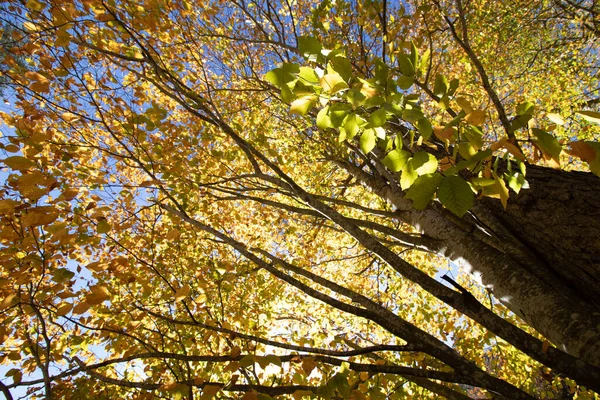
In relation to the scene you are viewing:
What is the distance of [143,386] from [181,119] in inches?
242

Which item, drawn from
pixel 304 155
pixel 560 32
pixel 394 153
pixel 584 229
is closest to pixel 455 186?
pixel 394 153

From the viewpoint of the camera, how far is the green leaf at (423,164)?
0.96 m

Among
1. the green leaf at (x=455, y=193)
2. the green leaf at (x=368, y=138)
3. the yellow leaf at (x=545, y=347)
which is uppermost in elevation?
the green leaf at (x=368, y=138)

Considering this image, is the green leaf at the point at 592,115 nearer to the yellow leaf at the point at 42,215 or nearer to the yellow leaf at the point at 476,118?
the yellow leaf at the point at 476,118

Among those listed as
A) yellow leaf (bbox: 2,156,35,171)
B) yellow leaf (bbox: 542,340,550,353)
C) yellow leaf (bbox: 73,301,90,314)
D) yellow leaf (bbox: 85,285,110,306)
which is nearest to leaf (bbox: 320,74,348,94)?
yellow leaf (bbox: 542,340,550,353)

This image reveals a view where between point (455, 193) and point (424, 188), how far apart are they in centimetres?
9

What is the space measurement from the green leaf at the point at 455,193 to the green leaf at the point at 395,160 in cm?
15

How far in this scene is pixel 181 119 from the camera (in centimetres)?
696

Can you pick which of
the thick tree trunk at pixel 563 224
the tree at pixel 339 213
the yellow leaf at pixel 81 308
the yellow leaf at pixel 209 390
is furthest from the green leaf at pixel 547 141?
the yellow leaf at pixel 81 308

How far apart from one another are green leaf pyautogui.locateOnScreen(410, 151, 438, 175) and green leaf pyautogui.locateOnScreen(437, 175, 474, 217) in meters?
0.05

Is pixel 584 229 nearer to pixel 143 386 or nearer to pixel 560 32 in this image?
pixel 143 386

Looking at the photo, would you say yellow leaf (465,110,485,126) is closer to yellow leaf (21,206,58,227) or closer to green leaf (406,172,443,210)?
green leaf (406,172,443,210)

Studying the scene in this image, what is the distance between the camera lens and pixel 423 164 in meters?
0.97

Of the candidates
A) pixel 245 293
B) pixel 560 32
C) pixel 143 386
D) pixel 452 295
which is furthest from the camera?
pixel 560 32
